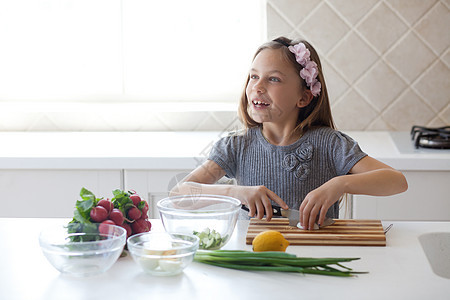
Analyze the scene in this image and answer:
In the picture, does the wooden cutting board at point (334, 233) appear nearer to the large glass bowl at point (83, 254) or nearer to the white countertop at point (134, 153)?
the large glass bowl at point (83, 254)

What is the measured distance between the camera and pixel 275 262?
104 cm

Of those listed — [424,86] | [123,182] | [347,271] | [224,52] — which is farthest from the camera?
[224,52]

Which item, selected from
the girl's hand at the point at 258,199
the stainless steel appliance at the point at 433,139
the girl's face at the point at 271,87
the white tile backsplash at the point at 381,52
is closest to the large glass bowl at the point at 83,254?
the girl's hand at the point at 258,199

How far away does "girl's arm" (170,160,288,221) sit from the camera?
1.38 m

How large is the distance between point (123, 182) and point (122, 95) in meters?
0.88

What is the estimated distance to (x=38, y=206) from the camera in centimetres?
221

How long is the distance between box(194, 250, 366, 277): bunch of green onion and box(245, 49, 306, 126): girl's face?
681 millimetres

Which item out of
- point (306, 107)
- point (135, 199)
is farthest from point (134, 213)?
point (306, 107)

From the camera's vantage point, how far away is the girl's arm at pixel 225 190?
138 centimetres

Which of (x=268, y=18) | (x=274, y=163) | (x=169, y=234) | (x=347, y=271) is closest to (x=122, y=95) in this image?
(x=268, y=18)

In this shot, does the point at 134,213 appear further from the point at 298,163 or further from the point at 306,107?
the point at 306,107

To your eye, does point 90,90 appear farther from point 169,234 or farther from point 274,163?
point 169,234

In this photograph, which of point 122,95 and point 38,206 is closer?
point 38,206

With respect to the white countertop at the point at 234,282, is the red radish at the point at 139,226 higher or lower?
A: higher
